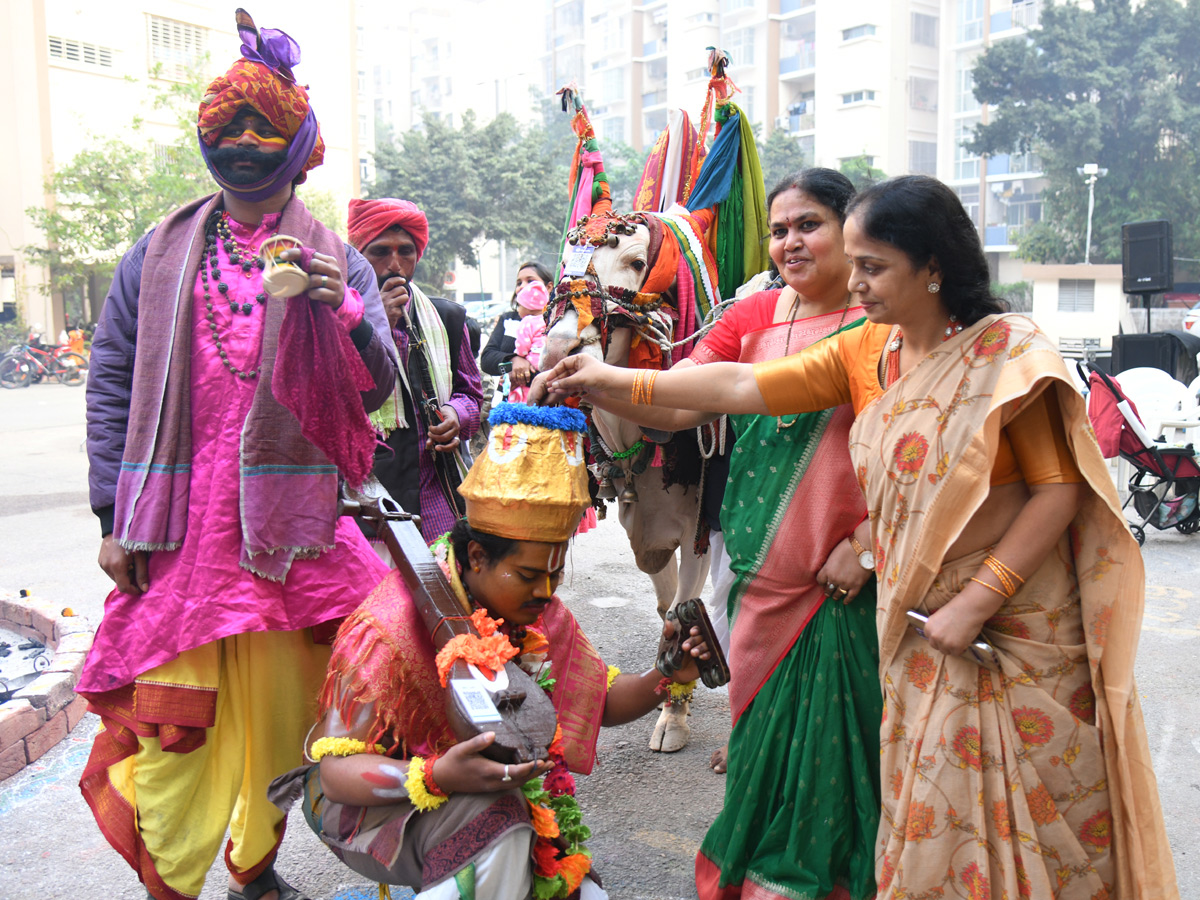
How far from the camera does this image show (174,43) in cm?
3659

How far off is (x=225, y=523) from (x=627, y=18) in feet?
229

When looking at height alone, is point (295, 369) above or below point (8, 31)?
below

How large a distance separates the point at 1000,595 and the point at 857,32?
53222 mm

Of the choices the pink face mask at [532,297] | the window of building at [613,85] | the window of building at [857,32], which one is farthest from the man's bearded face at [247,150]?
the window of building at [613,85]

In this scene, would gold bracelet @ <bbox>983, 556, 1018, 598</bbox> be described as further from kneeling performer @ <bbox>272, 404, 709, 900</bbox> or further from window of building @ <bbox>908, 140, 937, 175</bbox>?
window of building @ <bbox>908, 140, 937, 175</bbox>

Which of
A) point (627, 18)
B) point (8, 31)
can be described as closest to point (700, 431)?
point (8, 31)

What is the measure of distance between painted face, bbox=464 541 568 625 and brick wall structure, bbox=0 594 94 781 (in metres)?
2.56

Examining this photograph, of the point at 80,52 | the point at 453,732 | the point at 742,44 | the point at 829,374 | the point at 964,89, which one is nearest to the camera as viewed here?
the point at 453,732

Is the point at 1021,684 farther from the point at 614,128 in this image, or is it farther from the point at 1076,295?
the point at 614,128

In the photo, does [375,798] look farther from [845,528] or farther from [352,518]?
[845,528]

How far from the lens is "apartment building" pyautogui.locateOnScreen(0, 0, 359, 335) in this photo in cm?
3294

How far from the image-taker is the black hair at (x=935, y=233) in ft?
7.14

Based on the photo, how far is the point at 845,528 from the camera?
2748 mm

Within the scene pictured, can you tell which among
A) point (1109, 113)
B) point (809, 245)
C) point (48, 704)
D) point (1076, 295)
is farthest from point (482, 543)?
point (1109, 113)
